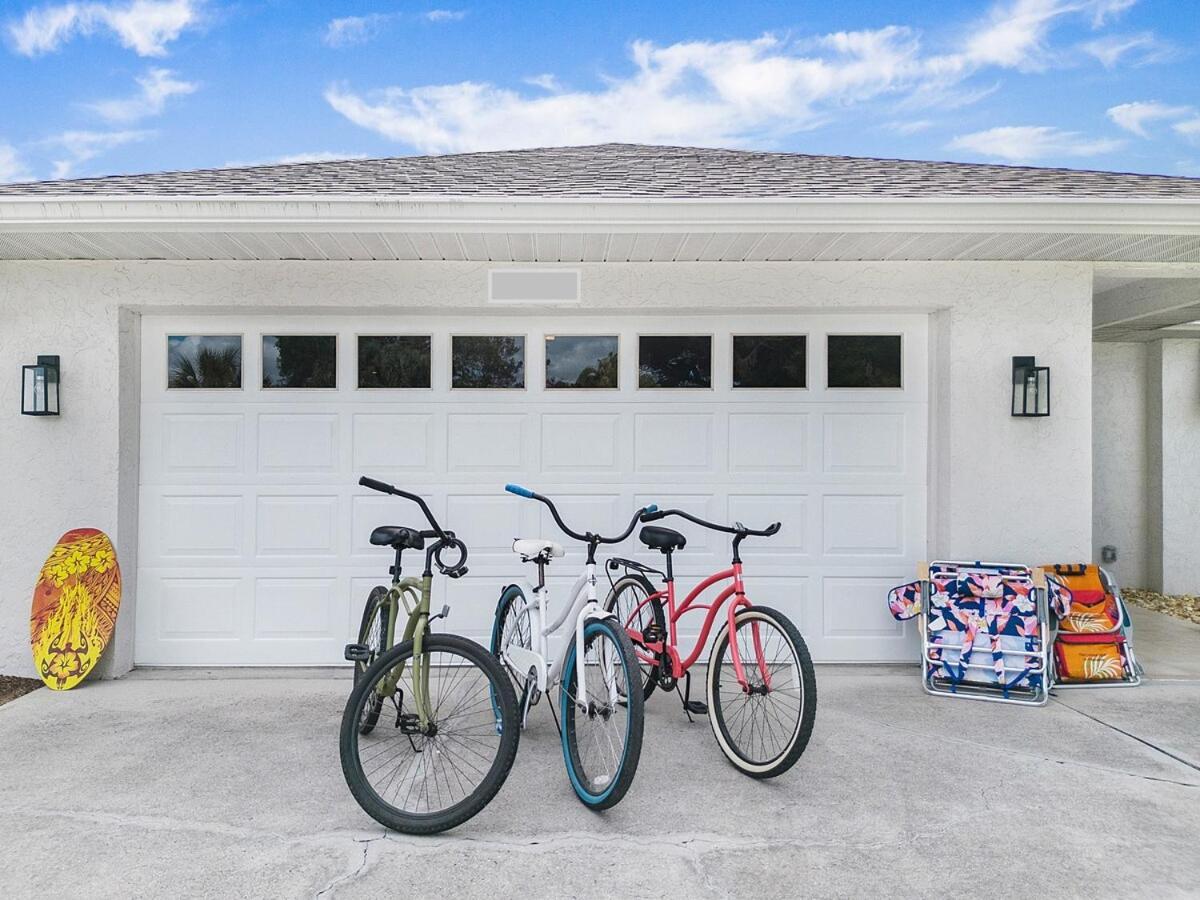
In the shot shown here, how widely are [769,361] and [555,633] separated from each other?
2191mm

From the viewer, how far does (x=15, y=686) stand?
3916 millimetres

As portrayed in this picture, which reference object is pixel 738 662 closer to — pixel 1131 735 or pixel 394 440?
pixel 1131 735

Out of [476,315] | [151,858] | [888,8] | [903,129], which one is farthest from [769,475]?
[903,129]

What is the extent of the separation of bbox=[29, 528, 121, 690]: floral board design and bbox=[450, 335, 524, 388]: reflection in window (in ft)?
7.01

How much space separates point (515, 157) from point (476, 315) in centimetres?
170

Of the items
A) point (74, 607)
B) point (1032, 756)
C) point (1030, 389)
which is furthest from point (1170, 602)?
point (74, 607)

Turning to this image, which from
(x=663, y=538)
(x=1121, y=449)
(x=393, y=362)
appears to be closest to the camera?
(x=663, y=538)

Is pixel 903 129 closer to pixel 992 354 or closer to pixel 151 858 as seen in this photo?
pixel 992 354

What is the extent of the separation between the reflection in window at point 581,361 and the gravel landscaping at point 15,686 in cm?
322

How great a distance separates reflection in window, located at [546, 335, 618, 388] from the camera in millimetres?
4281

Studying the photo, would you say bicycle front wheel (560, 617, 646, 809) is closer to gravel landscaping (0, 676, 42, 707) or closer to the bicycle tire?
the bicycle tire

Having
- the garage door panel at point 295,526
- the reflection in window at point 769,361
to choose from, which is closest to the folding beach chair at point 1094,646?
the reflection in window at point 769,361

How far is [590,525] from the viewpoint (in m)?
4.25

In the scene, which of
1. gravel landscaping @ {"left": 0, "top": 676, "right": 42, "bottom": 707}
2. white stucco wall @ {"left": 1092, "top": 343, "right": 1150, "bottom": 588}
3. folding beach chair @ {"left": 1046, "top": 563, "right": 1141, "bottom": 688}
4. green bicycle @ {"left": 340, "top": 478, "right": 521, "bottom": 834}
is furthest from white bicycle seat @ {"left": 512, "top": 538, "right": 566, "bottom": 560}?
white stucco wall @ {"left": 1092, "top": 343, "right": 1150, "bottom": 588}
